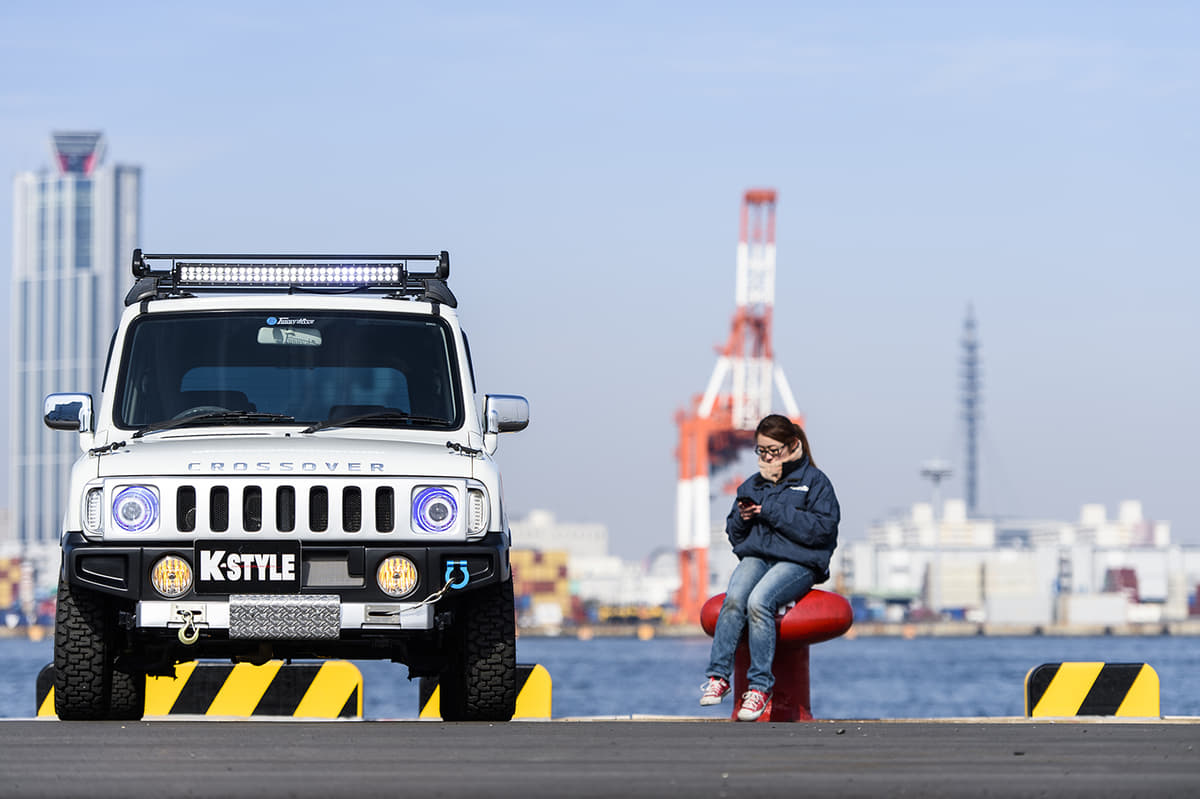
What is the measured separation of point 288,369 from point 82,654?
5.20 feet

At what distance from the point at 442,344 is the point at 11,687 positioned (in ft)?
201

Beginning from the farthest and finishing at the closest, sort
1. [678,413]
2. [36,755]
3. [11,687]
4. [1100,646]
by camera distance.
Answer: [1100,646]
[678,413]
[11,687]
[36,755]

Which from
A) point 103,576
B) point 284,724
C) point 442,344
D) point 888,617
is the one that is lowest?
point 888,617

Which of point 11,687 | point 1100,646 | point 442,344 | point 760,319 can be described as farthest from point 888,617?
point 442,344

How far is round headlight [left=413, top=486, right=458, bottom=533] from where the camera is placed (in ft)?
30.8

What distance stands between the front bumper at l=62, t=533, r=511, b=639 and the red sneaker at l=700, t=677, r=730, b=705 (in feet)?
3.79

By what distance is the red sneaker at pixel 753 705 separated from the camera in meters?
9.89

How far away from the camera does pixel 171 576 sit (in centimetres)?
926

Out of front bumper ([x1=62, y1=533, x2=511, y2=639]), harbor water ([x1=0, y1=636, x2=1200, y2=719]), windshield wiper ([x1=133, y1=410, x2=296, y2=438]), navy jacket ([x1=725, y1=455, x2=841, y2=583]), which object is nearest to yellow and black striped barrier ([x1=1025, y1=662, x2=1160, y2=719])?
navy jacket ([x1=725, y1=455, x2=841, y2=583])

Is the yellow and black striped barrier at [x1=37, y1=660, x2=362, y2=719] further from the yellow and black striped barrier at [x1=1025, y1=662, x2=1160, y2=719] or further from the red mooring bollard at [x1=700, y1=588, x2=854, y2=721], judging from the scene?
the yellow and black striped barrier at [x1=1025, y1=662, x2=1160, y2=719]

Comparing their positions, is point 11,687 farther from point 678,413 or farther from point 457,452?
point 457,452

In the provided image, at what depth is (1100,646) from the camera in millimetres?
143500

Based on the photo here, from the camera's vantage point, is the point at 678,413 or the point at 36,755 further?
the point at 678,413

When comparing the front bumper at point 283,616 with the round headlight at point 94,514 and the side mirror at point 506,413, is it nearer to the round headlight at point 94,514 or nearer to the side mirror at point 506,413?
the round headlight at point 94,514
